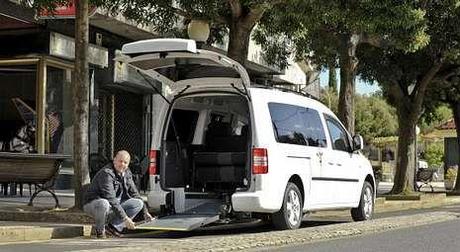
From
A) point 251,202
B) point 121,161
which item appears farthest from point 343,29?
point 121,161

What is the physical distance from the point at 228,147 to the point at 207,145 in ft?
1.25

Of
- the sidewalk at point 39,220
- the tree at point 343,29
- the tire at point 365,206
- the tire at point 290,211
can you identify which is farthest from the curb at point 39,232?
the tree at point 343,29

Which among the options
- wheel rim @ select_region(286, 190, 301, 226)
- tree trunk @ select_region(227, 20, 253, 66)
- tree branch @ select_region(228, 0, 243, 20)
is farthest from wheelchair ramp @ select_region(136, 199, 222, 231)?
tree branch @ select_region(228, 0, 243, 20)

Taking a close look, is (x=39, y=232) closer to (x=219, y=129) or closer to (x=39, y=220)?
(x=39, y=220)

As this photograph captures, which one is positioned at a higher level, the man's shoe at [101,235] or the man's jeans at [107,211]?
the man's jeans at [107,211]

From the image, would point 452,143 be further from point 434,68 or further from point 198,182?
point 198,182

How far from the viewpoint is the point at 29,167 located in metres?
12.1

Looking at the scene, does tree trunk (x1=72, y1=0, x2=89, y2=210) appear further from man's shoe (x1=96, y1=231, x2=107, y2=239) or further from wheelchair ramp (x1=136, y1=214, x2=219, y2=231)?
wheelchair ramp (x1=136, y1=214, x2=219, y2=231)

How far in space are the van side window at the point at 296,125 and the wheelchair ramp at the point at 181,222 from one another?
152 centimetres

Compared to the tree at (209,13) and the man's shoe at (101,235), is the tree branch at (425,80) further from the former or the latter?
the man's shoe at (101,235)

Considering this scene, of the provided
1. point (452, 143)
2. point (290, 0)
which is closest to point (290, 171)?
point (290, 0)

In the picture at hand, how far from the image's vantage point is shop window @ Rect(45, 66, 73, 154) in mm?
18094

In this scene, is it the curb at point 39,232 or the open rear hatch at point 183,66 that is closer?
the curb at point 39,232

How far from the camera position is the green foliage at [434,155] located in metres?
52.5
